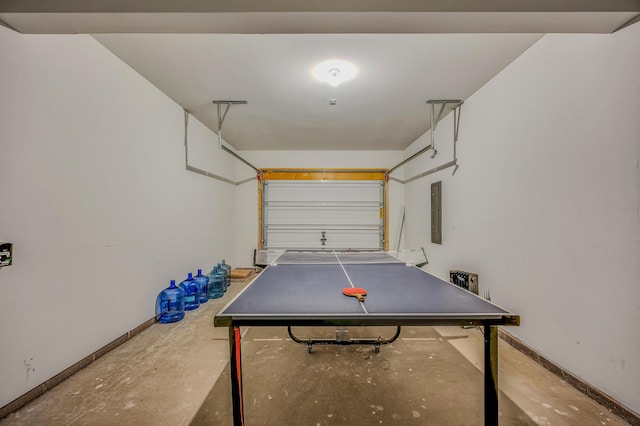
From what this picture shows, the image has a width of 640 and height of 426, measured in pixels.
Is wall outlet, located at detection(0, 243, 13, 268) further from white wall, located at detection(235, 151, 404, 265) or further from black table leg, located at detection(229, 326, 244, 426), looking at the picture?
white wall, located at detection(235, 151, 404, 265)

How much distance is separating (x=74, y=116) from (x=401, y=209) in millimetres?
5307

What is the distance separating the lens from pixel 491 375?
1217 mm

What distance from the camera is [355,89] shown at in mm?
2939

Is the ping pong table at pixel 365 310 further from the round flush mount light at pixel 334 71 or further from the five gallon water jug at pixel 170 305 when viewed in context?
the round flush mount light at pixel 334 71

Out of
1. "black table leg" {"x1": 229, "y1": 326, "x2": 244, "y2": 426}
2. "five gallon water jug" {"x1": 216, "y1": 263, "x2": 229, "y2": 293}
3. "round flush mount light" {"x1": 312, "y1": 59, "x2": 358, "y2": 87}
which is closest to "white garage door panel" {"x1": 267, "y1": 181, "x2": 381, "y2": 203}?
"five gallon water jug" {"x1": 216, "y1": 263, "x2": 229, "y2": 293}

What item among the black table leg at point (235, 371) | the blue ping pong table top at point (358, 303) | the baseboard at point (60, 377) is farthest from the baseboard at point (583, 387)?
the baseboard at point (60, 377)

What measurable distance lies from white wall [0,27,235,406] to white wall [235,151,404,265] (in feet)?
8.39

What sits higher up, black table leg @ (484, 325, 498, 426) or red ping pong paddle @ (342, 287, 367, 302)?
red ping pong paddle @ (342, 287, 367, 302)

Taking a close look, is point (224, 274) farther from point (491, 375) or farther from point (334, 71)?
point (491, 375)

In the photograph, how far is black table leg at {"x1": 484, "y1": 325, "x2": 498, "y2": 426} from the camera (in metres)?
1.21

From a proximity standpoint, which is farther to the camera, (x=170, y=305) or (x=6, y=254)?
(x=170, y=305)

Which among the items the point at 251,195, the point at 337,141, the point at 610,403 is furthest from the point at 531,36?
the point at 251,195

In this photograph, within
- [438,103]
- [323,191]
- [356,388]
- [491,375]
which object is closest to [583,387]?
[491,375]

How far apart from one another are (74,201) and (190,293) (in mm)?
1867
